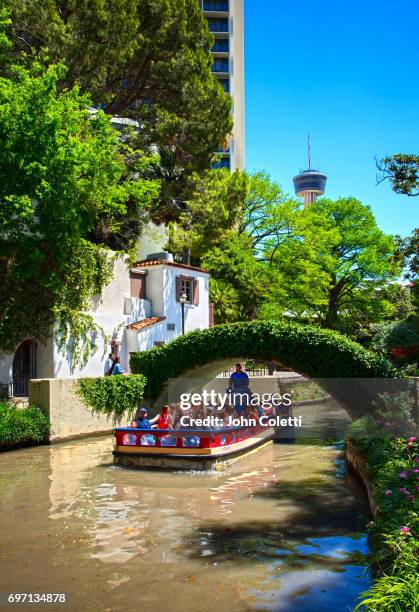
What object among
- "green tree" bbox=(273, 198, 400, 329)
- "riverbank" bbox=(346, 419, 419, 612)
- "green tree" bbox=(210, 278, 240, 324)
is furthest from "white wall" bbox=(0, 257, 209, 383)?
"riverbank" bbox=(346, 419, 419, 612)

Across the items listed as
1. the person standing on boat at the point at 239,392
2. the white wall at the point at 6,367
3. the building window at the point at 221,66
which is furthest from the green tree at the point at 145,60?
the building window at the point at 221,66

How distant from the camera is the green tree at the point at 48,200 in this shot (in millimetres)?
23266

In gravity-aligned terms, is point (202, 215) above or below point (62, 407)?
above

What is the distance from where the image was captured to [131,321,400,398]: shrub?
20.6m

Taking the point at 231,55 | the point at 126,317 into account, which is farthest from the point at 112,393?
the point at 231,55

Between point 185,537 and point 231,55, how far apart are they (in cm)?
8639

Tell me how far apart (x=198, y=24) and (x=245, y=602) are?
116 ft

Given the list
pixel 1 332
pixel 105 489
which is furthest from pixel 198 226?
pixel 105 489

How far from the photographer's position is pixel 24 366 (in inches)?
1083

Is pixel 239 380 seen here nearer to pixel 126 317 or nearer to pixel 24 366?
pixel 24 366

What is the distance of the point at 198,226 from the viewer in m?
36.6

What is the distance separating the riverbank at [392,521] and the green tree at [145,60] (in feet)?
75.6

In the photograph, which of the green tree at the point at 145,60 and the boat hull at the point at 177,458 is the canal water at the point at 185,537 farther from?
the green tree at the point at 145,60

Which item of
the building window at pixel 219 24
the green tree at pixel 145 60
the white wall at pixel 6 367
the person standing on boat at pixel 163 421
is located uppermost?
the building window at pixel 219 24
